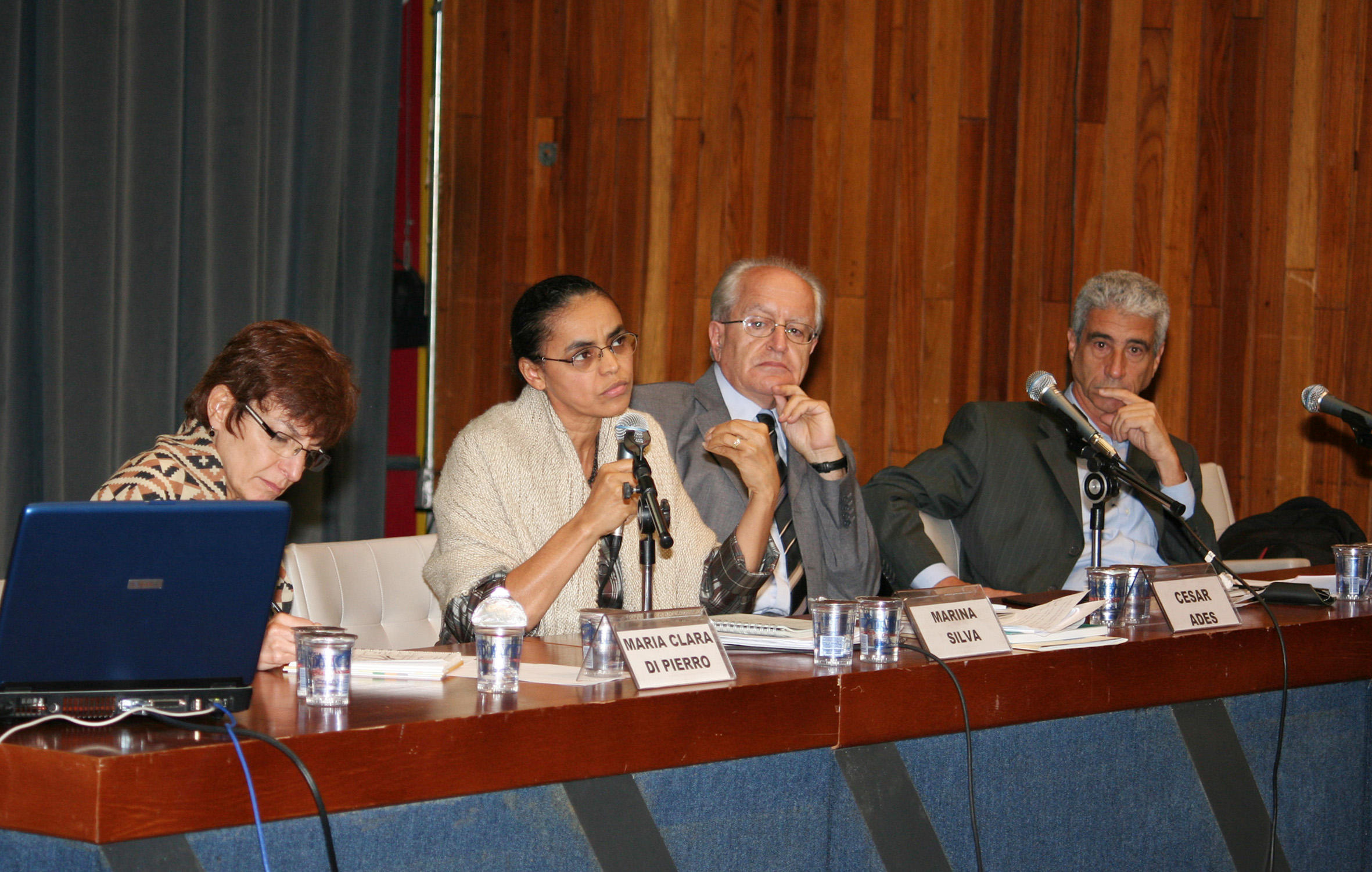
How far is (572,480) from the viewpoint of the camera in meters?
2.52

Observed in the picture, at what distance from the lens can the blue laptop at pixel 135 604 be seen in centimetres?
126

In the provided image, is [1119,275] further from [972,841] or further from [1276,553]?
[972,841]

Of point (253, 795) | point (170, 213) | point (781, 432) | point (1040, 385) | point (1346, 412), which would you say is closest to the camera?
point (253, 795)

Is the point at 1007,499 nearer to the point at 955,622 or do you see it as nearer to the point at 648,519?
the point at 955,622

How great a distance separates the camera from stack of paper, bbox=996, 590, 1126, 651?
1.99m

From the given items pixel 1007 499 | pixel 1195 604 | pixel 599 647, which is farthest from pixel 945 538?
pixel 599 647

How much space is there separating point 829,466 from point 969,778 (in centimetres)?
103

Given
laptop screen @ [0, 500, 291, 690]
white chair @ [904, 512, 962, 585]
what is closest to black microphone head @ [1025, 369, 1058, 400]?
white chair @ [904, 512, 962, 585]

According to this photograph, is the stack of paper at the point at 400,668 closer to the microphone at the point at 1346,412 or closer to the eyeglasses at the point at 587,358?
the eyeglasses at the point at 587,358

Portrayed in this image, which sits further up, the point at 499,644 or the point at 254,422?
the point at 254,422

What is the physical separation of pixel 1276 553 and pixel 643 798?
271 cm

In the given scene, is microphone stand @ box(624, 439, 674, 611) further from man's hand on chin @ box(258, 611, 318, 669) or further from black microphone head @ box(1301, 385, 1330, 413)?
black microphone head @ box(1301, 385, 1330, 413)

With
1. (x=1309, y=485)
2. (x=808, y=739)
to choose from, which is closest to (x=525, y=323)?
(x=808, y=739)

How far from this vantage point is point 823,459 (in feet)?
9.02
